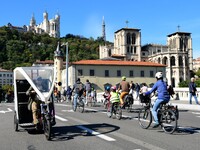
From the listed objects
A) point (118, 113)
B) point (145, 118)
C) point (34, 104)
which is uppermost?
point (34, 104)

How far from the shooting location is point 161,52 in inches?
5251

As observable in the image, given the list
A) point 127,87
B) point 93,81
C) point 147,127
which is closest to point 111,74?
point 93,81

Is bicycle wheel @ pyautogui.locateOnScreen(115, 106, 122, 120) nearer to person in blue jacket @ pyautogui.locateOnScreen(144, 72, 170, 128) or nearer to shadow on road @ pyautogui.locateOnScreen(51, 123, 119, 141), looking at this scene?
shadow on road @ pyautogui.locateOnScreen(51, 123, 119, 141)

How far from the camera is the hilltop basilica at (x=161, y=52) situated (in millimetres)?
127875

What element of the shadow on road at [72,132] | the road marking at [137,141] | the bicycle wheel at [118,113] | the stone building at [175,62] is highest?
the stone building at [175,62]

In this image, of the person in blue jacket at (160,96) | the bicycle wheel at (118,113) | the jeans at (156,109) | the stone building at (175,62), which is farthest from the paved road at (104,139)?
the stone building at (175,62)

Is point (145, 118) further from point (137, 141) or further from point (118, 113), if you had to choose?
point (118, 113)

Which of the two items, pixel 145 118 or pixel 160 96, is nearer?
pixel 160 96

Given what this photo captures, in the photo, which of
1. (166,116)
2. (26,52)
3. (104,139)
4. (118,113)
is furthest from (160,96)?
(26,52)

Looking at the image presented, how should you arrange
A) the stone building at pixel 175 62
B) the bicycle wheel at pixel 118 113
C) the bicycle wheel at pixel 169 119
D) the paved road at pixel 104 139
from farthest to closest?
the stone building at pixel 175 62 → the bicycle wheel at pixel 118 113 → the bicycle wheel at pixel 169 119 → the paved road at pixel 104 139

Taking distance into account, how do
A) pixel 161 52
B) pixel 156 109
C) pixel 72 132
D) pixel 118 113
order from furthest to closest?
pixel 161 52, pixel 118 113, pixel 72 132, pixel 156 109

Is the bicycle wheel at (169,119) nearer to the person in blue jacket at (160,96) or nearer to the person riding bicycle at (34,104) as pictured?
the person in blue jacket at (160,96)

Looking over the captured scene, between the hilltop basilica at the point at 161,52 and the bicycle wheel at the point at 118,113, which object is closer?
the bicycle wheel at the point at 118,113

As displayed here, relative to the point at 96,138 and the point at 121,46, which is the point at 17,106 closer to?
the point at 96,138
